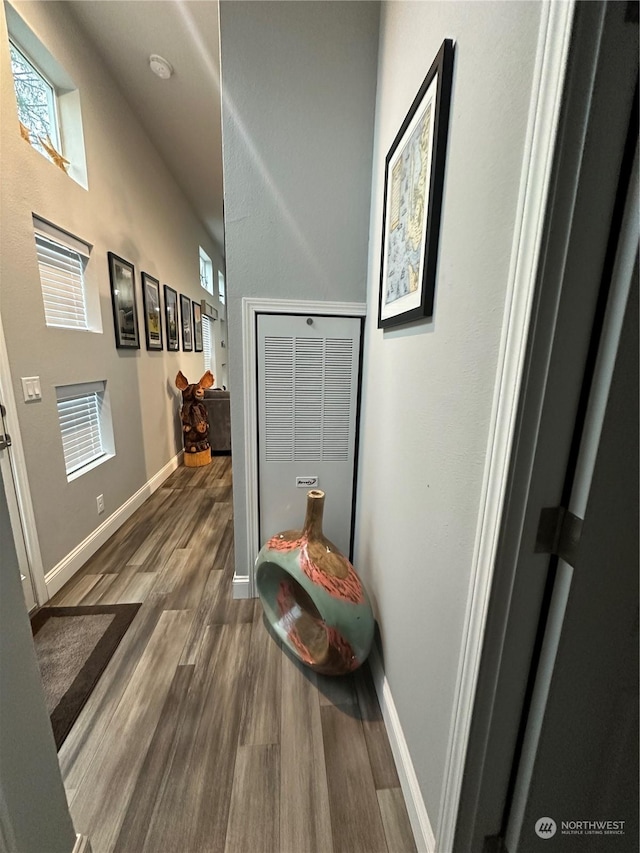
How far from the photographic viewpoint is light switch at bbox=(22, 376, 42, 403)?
5.59 feet

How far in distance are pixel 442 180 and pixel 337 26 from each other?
1.25 meters

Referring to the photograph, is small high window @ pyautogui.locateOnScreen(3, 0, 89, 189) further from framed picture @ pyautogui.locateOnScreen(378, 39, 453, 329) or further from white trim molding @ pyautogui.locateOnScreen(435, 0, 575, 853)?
white trim molding @ pyautogui.locateOnScreen(435, 0, 575, 853)

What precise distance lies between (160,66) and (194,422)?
305cm

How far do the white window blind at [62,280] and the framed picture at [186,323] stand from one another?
1964 millimetres

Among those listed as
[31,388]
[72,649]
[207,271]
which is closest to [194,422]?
[31,388]

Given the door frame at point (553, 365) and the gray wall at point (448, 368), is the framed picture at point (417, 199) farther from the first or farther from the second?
the door frame at point (553, 365)

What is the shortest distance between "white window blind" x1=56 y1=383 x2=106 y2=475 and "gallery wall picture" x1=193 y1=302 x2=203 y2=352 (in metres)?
2.56

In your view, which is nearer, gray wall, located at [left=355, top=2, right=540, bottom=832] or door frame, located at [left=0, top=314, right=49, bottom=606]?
gray wall, located at [left=355, top=2, right=540, bottom=832]

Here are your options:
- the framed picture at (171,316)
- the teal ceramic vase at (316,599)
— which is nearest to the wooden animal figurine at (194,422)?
the framed picture at (171,316)

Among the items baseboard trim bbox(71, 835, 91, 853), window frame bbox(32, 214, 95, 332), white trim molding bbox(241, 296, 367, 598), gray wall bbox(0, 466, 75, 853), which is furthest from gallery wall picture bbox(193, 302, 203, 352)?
baseboard trim bbox(71, 835, 91, 853)

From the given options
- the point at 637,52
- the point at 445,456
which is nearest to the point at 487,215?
the point at 637,52

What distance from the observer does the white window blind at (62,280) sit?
199 cm

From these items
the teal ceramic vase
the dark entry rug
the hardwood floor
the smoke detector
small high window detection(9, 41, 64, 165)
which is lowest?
the hardwood floor

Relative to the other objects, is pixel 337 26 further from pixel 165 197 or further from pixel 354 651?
pixel 165 197
